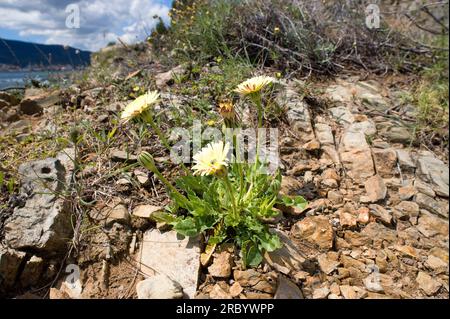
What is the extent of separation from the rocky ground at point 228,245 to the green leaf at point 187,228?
3.2 inches

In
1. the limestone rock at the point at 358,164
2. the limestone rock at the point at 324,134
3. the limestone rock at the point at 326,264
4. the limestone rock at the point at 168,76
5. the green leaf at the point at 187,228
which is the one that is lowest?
the limestone rock at the point at 326,264

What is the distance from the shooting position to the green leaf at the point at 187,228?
1.78 meters

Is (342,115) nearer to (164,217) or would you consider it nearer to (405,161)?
(405,161)

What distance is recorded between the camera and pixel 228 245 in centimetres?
179

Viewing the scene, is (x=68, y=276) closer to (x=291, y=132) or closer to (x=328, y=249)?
(x=328, y=249)

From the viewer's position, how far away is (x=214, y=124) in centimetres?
254

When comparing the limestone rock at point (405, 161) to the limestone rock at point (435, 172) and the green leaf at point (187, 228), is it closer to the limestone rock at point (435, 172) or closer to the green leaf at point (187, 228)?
the limestone rock at point (435, 172)

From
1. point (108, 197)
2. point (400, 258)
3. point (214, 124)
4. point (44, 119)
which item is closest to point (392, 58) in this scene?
point (214, 124)

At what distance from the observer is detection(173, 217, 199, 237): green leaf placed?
1777mm

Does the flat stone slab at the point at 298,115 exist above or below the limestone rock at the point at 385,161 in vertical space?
above

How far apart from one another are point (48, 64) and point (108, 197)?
249 cm

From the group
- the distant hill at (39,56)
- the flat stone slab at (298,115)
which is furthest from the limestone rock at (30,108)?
the flat stone slab at (298,115)

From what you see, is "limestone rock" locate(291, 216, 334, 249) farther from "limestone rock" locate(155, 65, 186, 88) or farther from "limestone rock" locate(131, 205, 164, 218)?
A: "limestone rock" locate(155, 65, 186, 88)

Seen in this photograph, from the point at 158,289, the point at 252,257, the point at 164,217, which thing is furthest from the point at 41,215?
the point at 252,257
